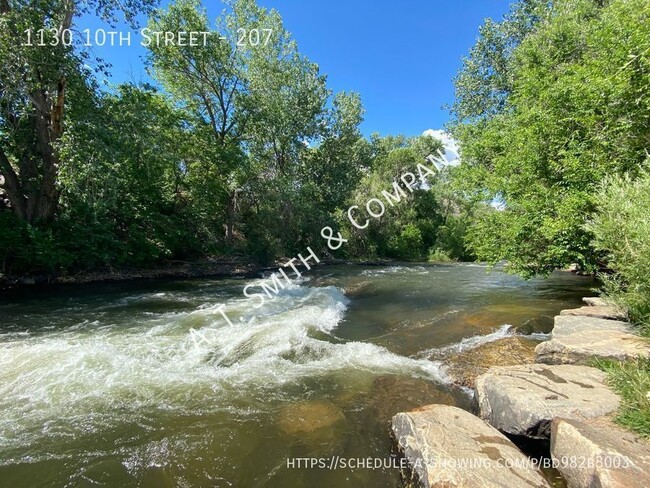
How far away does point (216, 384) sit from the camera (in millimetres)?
4812

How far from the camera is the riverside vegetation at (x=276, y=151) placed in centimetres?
659

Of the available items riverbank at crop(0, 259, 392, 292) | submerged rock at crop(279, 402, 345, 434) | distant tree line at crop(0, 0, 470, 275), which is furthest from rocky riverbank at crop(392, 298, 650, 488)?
riverbank at crop(0, 259, 392, 292)

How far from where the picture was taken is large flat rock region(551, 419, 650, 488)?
96.9 inches

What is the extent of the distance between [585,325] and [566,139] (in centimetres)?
474

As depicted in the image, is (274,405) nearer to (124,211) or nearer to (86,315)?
(86,315)

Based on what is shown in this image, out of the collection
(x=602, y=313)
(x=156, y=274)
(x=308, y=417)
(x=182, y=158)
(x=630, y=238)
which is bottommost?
(x=308, y=417)

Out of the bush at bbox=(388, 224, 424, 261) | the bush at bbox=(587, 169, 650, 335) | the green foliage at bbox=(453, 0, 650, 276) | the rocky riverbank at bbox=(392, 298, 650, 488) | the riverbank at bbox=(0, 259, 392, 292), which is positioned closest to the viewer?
the rocky riverbank at bbox=(392, 298, 650, 488)

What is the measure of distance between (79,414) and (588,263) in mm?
9831

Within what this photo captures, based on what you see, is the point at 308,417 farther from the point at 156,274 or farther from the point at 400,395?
the point at 156,274

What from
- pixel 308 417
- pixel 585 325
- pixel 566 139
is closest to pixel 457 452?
pixel 308 417

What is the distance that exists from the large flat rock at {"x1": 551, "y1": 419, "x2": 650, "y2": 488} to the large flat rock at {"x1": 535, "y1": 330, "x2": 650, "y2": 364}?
190cm

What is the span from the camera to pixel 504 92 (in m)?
18.1

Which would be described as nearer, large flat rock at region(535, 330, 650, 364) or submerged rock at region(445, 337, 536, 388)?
large flat rock at region(535, 330, 650, 364)

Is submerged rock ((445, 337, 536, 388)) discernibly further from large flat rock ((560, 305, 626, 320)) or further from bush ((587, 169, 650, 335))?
bush ((587, 169, 650, 335))
